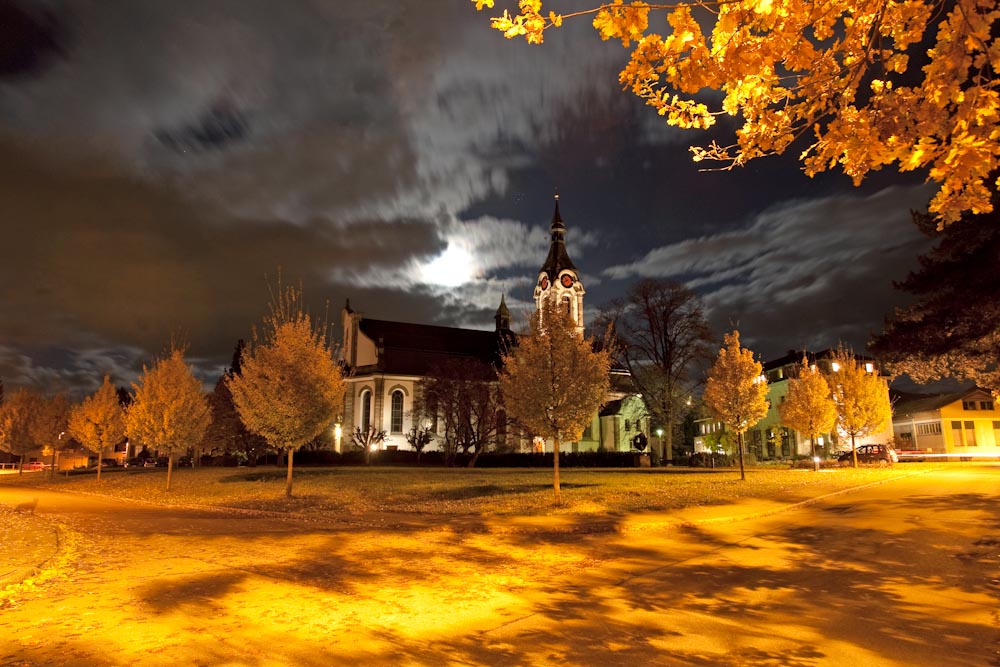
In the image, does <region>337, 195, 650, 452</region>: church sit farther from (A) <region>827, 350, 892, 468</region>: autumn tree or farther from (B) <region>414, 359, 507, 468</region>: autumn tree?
(A) <region>827, 350, 892, 468</region>: autumn tree

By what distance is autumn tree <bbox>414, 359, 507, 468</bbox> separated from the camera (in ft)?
163

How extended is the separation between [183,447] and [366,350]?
126ft

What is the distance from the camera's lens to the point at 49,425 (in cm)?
4244

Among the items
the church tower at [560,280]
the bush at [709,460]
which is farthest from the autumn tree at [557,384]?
the church tower at [560,280]

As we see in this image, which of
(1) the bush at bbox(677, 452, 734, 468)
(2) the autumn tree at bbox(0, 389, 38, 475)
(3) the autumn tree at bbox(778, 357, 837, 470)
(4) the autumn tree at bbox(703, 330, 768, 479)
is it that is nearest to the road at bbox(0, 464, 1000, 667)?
(4) the autumn tree at bbox(703, 330, 768, 479)

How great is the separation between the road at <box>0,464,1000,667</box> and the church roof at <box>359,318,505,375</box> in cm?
4487

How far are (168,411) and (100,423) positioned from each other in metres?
12.7

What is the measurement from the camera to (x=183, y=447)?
27.9m

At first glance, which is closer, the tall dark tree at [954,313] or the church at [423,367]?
the tall dark tree at [954,313]

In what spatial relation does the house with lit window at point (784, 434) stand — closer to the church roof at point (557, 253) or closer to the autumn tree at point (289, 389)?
the church roof at point (557, 253)

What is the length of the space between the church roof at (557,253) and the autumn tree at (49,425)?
5009 cm

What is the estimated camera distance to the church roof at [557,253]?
7276cm

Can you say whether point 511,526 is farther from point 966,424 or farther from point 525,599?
point 966,424

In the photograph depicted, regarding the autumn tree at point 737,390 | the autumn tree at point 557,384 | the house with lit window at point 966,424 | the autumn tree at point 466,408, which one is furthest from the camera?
the house with lit window at point 966,424
